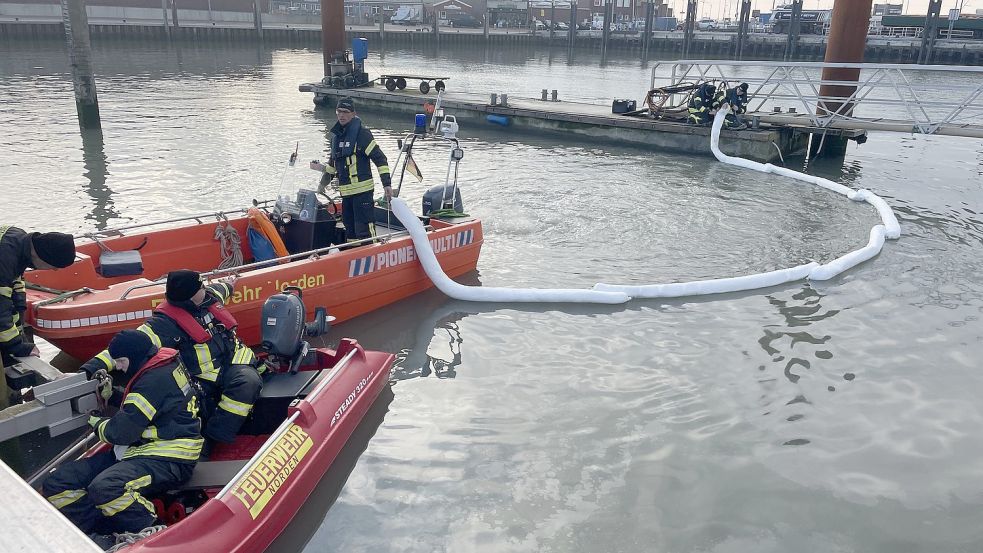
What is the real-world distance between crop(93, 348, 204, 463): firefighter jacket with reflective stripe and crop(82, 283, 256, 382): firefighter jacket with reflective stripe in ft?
0.54

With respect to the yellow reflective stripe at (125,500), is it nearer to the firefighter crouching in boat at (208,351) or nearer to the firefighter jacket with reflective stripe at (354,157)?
the firefighter crouching in boat at (208,351)

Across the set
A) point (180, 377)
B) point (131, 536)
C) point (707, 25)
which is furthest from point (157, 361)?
point (707, 25)

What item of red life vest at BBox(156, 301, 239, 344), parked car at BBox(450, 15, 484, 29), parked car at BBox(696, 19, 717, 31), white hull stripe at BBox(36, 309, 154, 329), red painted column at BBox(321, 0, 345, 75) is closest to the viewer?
red life vest at BBox(156, 301, 239, 344)

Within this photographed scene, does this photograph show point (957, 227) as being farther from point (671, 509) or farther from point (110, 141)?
point (110, 141)

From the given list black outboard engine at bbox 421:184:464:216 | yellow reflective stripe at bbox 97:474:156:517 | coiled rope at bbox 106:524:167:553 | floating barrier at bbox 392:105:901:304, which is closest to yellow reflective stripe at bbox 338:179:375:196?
floating barrier at bbox 392:105:901:304

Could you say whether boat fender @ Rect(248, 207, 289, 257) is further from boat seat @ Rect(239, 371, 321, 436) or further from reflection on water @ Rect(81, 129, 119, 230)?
reflection on water @ Rect(81, 129, 119, 230)

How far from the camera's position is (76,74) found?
17.3 meters

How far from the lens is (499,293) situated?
8344mm

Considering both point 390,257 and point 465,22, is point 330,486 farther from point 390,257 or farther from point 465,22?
point 465,22

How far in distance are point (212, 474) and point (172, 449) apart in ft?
1.47

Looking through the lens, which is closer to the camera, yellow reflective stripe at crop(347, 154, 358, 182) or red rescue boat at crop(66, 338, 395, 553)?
red rescue boat at crop(66, 338, 395, 553)

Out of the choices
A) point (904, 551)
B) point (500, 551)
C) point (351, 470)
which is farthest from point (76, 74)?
point (904, 551)

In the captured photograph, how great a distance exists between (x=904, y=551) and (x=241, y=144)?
16.5 metres

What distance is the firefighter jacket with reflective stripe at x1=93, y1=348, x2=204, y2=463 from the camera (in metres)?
4.00
